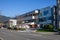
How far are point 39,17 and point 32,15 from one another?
9.49 m

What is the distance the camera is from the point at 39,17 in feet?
301

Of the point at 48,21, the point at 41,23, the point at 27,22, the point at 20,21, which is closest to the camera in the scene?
the point at 48,21

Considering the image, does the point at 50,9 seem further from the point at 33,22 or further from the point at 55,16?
the point at 33,22

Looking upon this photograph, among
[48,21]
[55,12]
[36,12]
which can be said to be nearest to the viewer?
[55,12]

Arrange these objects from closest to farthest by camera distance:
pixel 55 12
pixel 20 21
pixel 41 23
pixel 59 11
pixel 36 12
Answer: pixel 59 11
pixel 55 12
pixel 41 23
pixel 36 12
pixel 20 21

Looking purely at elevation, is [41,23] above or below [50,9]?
below

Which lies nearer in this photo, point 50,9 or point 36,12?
point 50,9

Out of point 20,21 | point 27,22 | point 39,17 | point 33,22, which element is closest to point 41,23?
point 39,17

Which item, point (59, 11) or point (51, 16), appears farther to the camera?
point (51, 16)

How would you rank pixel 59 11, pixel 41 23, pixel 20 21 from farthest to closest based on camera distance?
pixel 20 21 → pixel 41 23 → pixel 59 11

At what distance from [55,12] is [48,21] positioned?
6.84 metres

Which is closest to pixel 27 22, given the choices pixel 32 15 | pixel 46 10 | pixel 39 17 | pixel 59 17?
Result: pixel 32 15

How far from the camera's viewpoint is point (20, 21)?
11700cm

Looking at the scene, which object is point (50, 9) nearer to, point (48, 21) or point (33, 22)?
point (48, 21)
